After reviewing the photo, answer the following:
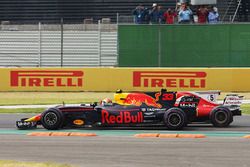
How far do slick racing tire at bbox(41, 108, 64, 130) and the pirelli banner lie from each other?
1138 centimetres

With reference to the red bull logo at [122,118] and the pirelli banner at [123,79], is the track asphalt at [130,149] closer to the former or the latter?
the red bull logo at [122,118]

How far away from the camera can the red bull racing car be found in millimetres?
13836

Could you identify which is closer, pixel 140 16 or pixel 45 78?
pixel 45 78

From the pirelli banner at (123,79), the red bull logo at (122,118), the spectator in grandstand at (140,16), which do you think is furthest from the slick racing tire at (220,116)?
the spectator in grandstand at (140,16)

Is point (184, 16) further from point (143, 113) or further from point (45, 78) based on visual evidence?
point (143, 113)

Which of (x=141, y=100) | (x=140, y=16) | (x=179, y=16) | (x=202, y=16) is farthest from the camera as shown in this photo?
(x=140, y=16)

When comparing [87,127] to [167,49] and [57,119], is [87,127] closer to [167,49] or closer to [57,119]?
[57,119]

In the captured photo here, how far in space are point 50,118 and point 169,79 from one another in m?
11.8

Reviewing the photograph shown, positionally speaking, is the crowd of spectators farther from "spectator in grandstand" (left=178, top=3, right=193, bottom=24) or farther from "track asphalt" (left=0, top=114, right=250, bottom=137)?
"track asphalt" (left=0, top=114, right=250, bottom=137)

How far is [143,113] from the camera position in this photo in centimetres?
1383

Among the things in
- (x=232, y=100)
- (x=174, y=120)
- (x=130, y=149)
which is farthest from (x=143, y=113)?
(x=130, y=149)

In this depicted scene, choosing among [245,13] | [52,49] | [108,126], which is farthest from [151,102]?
[245,13]

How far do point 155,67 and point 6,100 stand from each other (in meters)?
7.10

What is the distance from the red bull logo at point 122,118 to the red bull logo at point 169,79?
36.9ft
